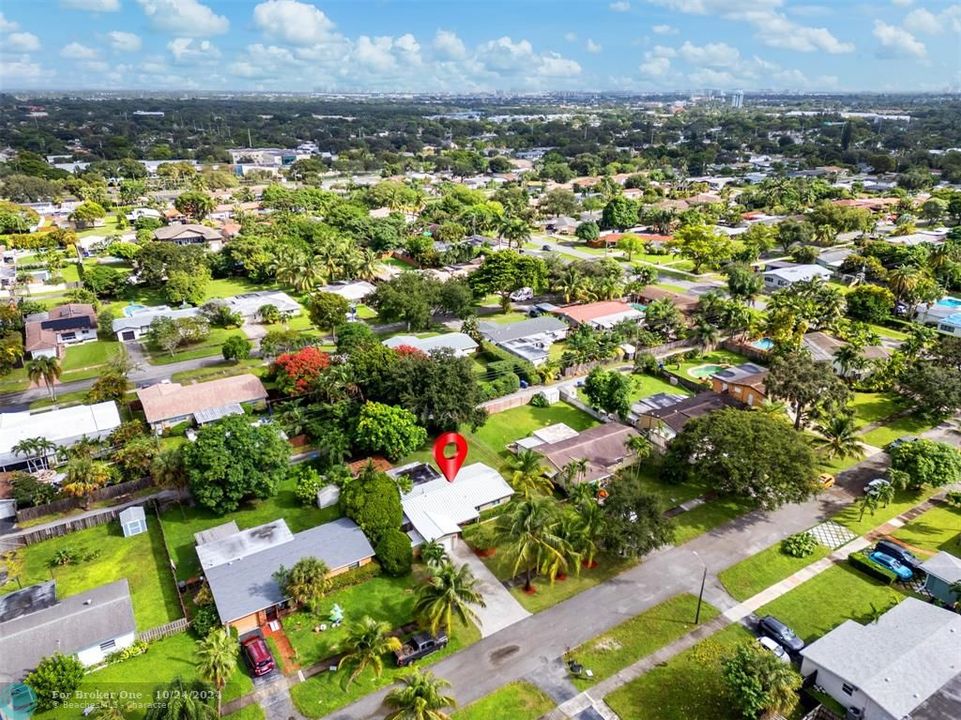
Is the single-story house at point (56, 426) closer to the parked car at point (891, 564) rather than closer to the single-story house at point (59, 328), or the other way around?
the single-story house at point (59, 328)

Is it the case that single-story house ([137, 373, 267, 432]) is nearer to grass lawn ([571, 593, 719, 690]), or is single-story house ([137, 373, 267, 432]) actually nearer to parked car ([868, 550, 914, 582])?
grass lawn ([571, 593, 719, 690])

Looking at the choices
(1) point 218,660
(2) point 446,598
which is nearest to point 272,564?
(1) point 218,660

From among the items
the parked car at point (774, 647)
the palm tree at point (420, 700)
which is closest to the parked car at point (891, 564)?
the parked car at point (774, 647)

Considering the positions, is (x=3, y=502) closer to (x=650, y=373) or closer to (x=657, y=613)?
(x=657, y=613)

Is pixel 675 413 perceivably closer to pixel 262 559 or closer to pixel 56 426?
pixel 262 559

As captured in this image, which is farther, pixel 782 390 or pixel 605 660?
pixel 782 390

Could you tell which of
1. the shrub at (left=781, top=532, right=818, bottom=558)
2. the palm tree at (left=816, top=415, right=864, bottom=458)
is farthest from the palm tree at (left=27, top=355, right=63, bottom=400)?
the palm tree at (left=816, top=415, right=864, bottom=458)

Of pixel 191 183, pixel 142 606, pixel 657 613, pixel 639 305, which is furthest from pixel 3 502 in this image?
pixel 191 183
